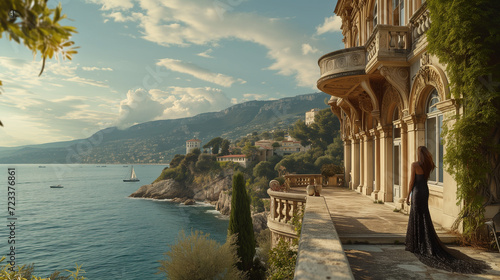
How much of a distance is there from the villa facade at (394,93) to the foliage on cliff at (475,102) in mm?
460

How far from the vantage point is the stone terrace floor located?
4.65m

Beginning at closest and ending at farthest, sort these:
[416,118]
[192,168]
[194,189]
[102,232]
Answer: [416,118]
[102,232]
[194,189]
[192,168]

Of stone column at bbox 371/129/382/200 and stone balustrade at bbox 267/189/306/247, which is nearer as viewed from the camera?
stone balustrade at bbox 267/189/306/247

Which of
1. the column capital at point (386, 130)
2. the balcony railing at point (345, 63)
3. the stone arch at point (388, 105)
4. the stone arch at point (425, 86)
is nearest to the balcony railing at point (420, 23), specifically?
the stone arch at point (425, 86)

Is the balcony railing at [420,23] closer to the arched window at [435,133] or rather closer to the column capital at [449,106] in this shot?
the arched window at [435,133]

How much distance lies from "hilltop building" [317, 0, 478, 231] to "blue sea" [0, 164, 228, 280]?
30435 millimetres

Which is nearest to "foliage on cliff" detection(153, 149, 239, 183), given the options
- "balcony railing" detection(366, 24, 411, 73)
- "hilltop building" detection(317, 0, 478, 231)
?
"hilltop building" detection(317, 0, 478, 231)

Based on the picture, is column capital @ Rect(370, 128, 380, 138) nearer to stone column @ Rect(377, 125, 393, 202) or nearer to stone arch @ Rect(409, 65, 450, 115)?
stone column @ Rect(377, 125, 393, 202)

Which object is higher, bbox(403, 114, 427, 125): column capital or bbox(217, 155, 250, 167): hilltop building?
bbox(403, 114, 427, 125): column capital

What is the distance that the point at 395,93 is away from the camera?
37.2 feet

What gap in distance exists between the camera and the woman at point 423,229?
5178mm

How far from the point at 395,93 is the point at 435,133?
11.1ft

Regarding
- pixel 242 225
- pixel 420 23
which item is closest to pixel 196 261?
pixel 242 225

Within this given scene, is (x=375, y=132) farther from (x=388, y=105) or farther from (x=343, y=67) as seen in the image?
(x=343, y=67)
